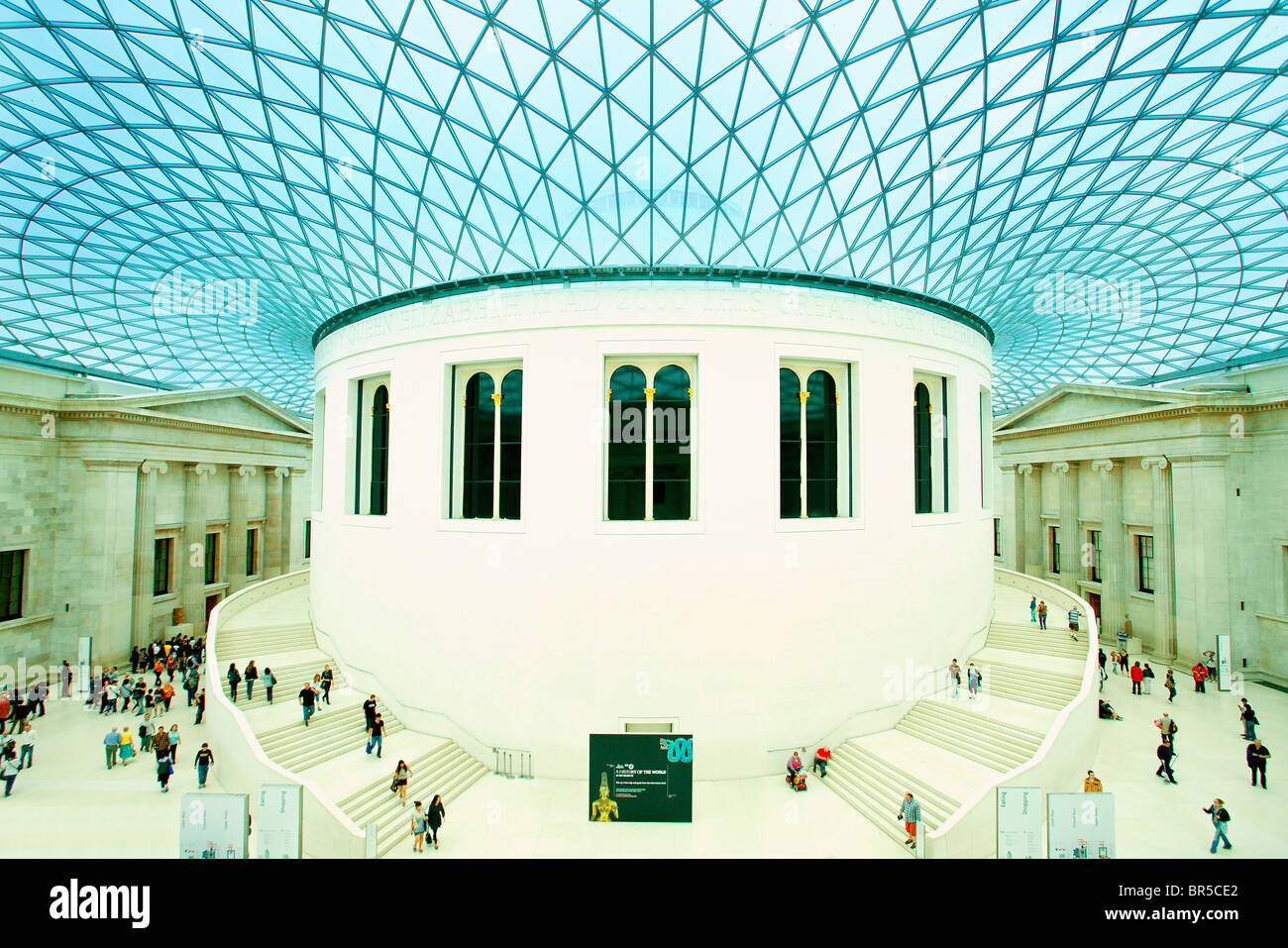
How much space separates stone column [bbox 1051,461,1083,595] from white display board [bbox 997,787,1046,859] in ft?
110

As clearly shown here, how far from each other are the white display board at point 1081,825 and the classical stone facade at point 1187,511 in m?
18.4

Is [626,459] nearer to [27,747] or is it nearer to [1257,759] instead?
[1257,759]

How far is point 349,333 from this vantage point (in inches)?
930

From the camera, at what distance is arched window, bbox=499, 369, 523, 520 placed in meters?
20.2

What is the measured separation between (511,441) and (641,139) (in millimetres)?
11015

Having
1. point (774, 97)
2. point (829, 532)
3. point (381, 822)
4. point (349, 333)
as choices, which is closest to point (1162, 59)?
point (774, 97)

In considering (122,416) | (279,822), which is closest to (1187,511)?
(279,822)

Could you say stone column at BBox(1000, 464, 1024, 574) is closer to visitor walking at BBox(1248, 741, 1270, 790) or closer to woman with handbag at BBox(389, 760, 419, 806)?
visitor walking at BBox(1248, 741, 1270, 790)

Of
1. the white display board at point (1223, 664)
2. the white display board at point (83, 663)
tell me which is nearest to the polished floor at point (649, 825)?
the white display board at point (83, 663)

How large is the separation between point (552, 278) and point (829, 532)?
12527 mm

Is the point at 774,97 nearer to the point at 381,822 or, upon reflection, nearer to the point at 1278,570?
the point at 381,822

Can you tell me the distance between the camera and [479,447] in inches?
828

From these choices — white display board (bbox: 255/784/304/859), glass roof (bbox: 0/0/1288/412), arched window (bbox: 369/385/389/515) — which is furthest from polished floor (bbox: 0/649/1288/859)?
A: glass roof (bbox: 0/0/1288/412)

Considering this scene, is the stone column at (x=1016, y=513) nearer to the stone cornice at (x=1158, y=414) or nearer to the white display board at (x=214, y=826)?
the stone cornice at (x=1158, y=414)
